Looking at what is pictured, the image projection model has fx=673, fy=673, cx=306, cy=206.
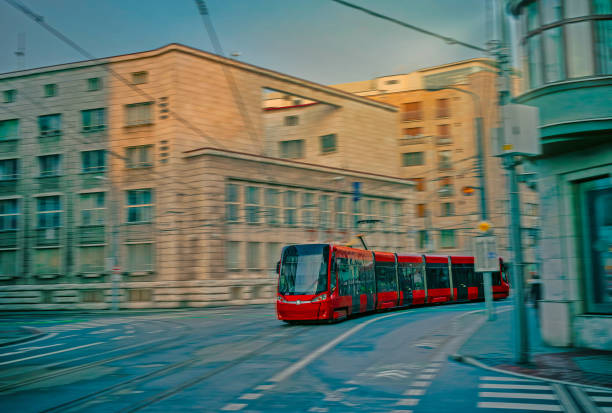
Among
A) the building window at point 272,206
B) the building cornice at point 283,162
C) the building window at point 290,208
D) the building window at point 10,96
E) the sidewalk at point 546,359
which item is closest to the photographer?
the sidewalk at point 546,359

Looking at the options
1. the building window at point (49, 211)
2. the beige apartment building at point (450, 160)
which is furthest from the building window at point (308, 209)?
the beige apartment building at point (450, 160)

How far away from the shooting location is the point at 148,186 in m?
41.8

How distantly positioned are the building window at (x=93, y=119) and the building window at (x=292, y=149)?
16.2 meters

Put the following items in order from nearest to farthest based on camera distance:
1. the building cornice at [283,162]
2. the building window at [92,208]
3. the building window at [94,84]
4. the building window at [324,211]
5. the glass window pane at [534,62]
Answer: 1. the glass window pane at [534,62]
2. the building cornice at [283,162]
3. the building window at [92,208]
4. the building window at [94,84]
5. the building window at [324,211]

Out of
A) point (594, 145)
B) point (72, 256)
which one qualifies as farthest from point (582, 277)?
point (72, 256)

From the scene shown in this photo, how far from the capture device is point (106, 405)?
9.08 metres

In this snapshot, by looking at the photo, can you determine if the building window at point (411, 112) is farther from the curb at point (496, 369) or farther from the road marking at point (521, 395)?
the road marking at point (521, 395)

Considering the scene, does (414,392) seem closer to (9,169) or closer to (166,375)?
(166,375)

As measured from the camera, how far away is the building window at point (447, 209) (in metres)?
65.7

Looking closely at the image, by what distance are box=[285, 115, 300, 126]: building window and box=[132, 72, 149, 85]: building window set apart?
16.0 m

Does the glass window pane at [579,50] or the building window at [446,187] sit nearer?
the glass window pane at [579,50]

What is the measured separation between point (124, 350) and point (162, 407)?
7.79 m

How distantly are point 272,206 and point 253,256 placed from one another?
3670 mm

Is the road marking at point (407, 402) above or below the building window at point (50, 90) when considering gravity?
below
